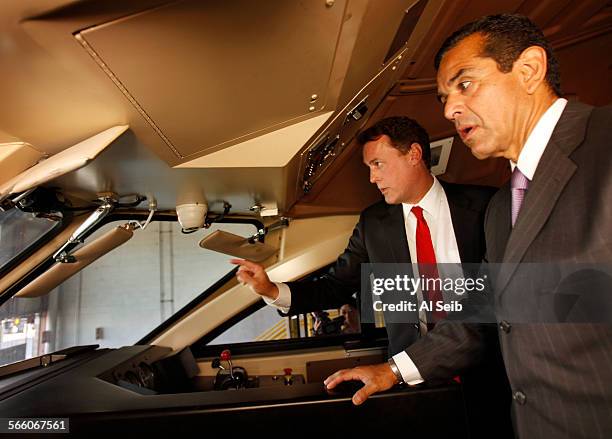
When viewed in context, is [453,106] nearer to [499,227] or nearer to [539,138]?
[539,138]

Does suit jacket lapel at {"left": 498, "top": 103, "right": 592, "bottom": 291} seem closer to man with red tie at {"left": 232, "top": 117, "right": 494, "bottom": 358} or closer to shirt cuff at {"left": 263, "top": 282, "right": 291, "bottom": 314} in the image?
man with red tie at {"left": 232, "top": 117, "right": 494, "bottom": 358}

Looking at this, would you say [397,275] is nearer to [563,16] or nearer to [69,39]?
[563,16]

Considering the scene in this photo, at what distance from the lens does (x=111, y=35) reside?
64 centimetres

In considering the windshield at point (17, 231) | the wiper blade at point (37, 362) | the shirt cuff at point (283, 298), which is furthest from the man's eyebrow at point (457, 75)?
the wiper blade at point (37, 362)

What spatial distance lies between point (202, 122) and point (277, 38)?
371 mm

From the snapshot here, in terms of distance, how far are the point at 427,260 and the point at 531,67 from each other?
828 millimetres

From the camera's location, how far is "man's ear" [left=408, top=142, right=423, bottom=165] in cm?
157

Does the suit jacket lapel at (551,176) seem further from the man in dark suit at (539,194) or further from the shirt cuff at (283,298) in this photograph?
the shirt cuff at (283,298)

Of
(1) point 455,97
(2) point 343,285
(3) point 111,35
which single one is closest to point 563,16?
(1) point 455,97

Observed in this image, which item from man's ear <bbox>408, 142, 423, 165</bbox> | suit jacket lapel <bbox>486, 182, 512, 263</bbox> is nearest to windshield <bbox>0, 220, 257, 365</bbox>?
man's ear <bbox>408, 142, 423, 165</bbox>

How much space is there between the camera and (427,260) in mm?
1465

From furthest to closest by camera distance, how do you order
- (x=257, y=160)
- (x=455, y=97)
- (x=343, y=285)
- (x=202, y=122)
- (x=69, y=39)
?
(x=343, y=285)
(x=257, y=160)
(x=202, y=122)
(x=455, y=97)
(x=69, y=39)

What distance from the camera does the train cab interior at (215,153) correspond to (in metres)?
0.71

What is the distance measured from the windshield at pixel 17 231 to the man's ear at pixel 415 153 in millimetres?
1814
